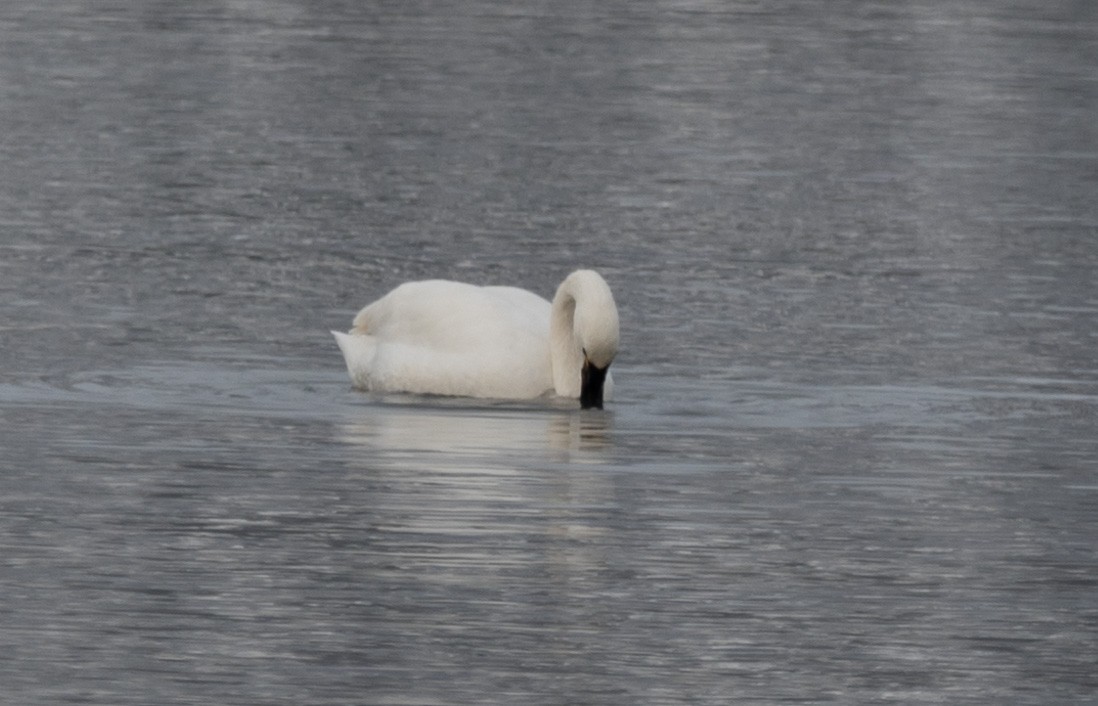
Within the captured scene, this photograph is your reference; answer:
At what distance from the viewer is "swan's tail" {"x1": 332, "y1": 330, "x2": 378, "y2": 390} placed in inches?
650

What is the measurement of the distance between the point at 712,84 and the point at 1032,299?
1514 centimetres

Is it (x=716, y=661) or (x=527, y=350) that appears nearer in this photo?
(x=716, y=661)

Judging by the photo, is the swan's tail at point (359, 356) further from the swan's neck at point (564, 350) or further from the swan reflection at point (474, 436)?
the swan's neck at point (564, 350)

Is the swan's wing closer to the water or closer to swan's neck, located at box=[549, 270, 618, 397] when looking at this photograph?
swan's neck, located at box=[549, 270, 618, 397]

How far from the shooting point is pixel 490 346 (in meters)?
16.4

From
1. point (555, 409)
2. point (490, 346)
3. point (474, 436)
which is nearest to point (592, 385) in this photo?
point (555, 409)

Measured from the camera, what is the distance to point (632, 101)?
3262 centimetres

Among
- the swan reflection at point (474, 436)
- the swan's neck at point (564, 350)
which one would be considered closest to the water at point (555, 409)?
the swan reflection at point (474, 436)

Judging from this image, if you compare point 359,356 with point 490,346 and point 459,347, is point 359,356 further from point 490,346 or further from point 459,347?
point 490,346

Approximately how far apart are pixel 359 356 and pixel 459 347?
519 millimetres

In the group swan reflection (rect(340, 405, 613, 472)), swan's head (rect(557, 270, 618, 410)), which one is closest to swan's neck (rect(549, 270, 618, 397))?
swan's head (rect(557, 270, 618, 410))

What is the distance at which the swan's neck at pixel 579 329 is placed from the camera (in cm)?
1573

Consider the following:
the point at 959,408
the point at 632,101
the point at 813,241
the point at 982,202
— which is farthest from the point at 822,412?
the point at 632,101

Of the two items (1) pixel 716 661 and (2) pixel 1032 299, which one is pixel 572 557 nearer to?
(1) pixel 716 661
